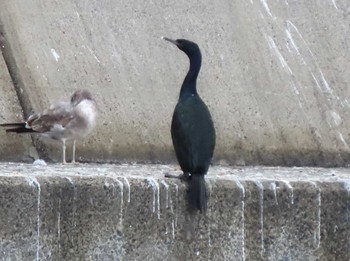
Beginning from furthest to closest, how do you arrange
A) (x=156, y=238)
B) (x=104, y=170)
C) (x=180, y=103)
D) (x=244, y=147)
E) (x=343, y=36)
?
(x=343, y=36)
(x=244, y=147)
(x=104, y=170)
(x=180, y=103)
(x=156, y=238)

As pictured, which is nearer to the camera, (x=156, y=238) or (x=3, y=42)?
(x=156, y=238)

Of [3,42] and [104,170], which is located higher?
[3,42]

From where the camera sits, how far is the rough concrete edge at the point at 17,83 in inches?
364

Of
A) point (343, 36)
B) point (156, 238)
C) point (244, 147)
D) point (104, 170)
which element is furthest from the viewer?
point (343, 36)

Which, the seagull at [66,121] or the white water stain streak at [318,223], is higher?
the seagull at [66,121]

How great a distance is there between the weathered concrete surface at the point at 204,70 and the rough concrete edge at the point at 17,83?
0.7 inches

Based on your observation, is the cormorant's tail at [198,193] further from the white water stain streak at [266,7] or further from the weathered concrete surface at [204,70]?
the white water stain streak at [266,7]

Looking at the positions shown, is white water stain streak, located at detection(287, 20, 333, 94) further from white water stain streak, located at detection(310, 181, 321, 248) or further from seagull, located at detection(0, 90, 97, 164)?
white water stain streak, located at detection(310, 181, 321, 248)

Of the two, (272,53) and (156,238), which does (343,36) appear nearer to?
(272,53)

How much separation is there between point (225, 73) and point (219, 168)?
1.20 meters

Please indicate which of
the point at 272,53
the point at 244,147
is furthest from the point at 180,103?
the point at 272,53

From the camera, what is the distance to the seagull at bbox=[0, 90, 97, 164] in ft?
28.9

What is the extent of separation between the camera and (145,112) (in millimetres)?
9531

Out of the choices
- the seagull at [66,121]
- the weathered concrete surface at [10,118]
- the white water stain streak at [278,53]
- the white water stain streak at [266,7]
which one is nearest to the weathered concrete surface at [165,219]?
the seagull at [66,121]
